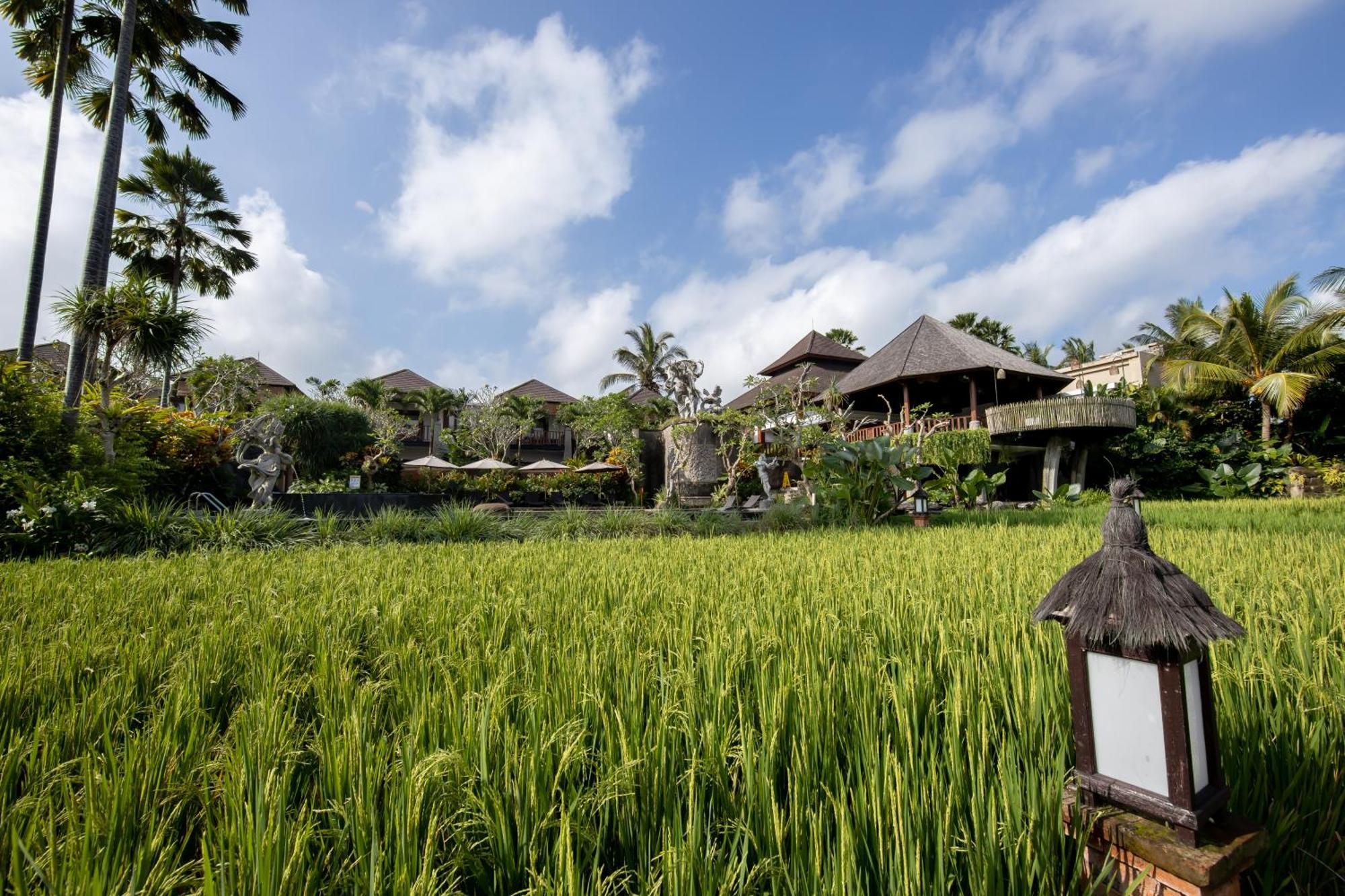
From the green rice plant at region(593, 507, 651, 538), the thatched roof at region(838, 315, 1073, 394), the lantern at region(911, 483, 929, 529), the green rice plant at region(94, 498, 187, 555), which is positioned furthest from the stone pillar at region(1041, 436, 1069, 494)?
the green rice plant at region(94, 498, 187, 555)

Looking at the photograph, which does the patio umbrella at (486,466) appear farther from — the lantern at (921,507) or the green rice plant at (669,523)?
the lantern at (921,507)

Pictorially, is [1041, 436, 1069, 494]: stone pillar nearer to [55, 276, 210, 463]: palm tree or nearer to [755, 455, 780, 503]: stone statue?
[755, 455, 780, 503]: stone statue

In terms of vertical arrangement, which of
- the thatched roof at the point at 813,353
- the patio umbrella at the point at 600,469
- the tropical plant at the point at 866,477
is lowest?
Result: the tropical plant at the point at 866,477

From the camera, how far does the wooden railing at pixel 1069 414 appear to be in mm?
16062

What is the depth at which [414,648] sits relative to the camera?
2088 mm

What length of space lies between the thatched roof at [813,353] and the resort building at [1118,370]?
1284 cm

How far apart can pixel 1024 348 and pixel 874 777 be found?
45.1 metres

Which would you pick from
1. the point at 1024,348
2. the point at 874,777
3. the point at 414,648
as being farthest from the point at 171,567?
the point at 1024,348

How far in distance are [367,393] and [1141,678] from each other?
3690 cm

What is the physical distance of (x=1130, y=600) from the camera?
0.95 metres

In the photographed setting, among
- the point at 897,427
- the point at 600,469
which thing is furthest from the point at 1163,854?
the point at 897,427

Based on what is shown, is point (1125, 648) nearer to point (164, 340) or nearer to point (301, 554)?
point (301, 554)

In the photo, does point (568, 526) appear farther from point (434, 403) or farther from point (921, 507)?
point (434, 403)

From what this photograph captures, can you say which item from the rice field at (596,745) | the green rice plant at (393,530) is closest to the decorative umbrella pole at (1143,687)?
the rice field at (596,745)
